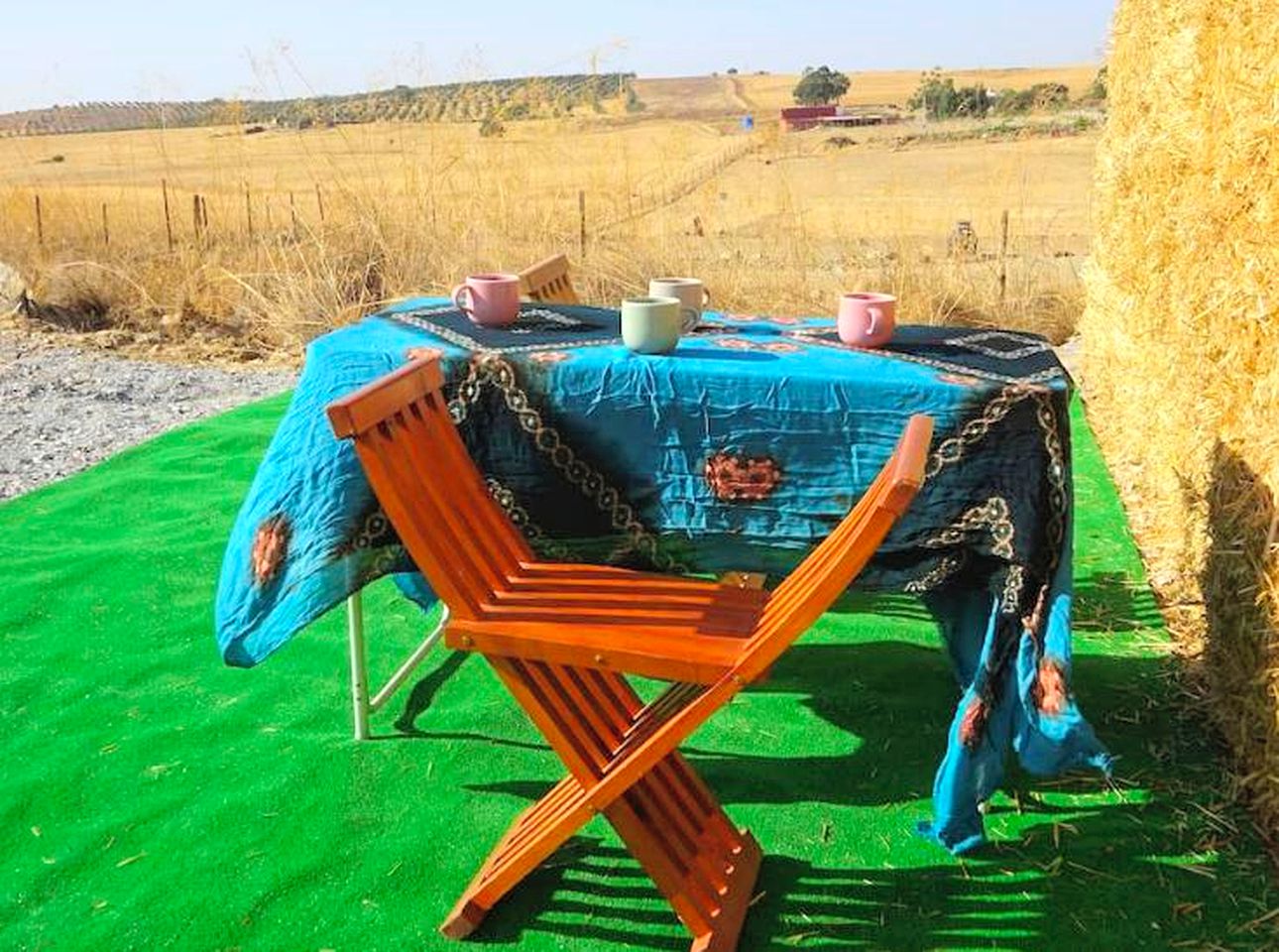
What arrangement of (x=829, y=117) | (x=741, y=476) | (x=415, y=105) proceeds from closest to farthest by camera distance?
(x=741, y=476), (x=415, y=105), (x=829, y=117)

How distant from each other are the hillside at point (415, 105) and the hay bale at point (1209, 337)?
4845mm

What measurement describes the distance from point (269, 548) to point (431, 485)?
471 mm

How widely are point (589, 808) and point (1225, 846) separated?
1.36 metres

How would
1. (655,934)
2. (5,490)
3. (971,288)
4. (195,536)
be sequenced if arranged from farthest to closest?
(971,288), (5,490), (195,536), (655,934)

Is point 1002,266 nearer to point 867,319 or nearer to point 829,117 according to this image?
point 867,319

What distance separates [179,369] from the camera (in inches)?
283

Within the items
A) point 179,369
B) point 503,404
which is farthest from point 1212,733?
point 179,369

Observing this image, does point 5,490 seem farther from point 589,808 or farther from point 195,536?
point 589,808

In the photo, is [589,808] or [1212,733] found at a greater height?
[589,808]

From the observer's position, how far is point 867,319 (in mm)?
2422

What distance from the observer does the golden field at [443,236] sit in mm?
7469

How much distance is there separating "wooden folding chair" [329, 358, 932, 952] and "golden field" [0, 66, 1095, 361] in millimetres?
5220

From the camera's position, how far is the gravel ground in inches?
206

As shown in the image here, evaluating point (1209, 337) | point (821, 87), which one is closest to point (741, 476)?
point (1209, 337)
